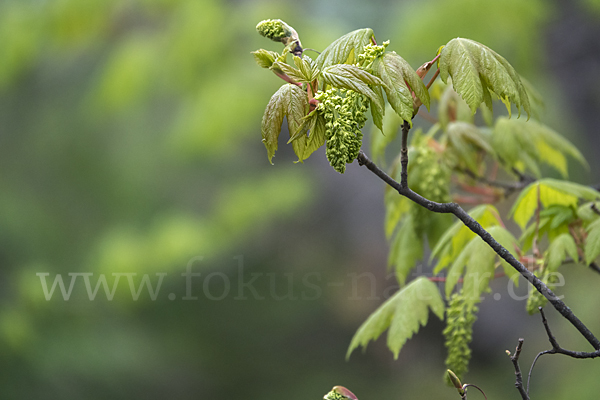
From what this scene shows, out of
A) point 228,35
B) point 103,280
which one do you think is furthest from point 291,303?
point 228,35

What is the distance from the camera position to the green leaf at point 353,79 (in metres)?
0.47

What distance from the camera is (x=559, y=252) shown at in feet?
2.43

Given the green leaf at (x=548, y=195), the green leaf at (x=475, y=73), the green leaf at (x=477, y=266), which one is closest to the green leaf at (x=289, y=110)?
the green leaf at (x=475, y=73)

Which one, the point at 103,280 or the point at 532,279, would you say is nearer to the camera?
the point at 532,279

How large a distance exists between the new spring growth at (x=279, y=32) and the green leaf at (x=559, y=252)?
18.0 inches

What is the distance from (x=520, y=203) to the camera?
0.92 meters

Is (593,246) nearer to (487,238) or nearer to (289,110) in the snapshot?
(487,238)

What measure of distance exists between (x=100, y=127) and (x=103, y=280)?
116cm

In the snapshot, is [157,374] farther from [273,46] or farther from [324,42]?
[324,42]

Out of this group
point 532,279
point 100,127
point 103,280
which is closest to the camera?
point 532,279

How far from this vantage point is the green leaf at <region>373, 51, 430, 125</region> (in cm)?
51

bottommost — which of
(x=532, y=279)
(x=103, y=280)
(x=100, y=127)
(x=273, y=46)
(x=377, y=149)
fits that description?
(x=103, y=280)

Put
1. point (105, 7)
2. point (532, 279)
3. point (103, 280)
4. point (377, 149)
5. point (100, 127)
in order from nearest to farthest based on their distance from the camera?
point (532, 279) < point (377, 149) < point (105, 7) < point (103, 280) < point (100, 127)

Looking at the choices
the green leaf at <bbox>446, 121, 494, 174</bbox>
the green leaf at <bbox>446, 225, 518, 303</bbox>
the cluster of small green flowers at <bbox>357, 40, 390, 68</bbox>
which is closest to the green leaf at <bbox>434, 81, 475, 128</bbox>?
the green leaf at <bbox>446, 121, 494, 174</bbox>
